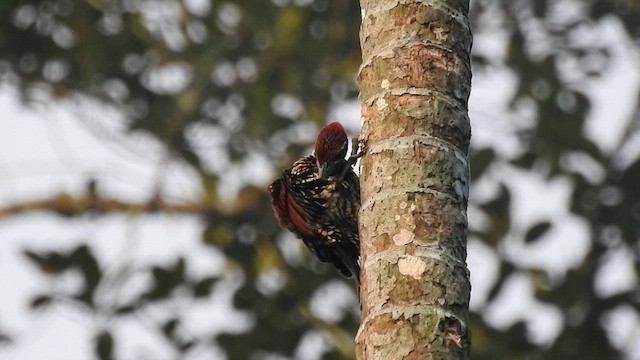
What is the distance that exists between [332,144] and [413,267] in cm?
176

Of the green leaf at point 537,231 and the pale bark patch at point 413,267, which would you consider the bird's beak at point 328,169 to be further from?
the green leaf at point 537,231

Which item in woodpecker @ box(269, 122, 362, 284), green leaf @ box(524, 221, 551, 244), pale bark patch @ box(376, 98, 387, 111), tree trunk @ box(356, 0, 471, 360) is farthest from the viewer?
green leaf @ box(524, 221, 551, 244)

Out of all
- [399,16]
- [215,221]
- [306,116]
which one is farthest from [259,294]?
[399,16]

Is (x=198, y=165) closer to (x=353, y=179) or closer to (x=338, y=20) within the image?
(x=338, y=20)

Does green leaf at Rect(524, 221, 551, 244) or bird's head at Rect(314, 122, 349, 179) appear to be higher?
green leaf at Rect(524, 221, 551, 244)

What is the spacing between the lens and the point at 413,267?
9.39 feet

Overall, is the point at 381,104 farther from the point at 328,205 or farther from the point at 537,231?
the point at 537,231

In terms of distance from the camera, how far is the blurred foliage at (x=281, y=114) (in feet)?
27.0

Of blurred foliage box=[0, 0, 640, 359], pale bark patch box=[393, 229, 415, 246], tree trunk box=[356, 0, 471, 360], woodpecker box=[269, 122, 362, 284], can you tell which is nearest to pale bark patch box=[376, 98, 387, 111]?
tree trunk box=[356, 0, 471, 360]

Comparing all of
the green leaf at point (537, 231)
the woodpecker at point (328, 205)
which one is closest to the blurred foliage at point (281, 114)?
the green leaf at point (537, 231)

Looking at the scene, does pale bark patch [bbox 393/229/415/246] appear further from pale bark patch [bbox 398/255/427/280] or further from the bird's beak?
the bird's beak

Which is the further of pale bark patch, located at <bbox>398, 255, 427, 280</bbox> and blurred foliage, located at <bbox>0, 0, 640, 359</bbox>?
blurred foliage, located at <bbox>0, 0, 640, 359</bbox>

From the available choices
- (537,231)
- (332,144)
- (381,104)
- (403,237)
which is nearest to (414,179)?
(403,237)

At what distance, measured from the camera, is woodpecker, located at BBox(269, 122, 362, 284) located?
4586mm
